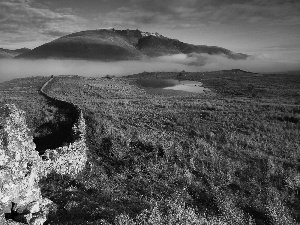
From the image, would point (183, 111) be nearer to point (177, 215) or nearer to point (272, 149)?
point (272, 149)

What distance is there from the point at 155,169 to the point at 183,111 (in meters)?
21.0

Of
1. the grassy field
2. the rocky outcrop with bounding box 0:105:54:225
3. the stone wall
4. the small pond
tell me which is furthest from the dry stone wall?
the small pond

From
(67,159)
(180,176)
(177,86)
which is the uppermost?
(67,159)

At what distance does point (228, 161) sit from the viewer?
70.7 feet

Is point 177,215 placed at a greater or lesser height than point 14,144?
lesser

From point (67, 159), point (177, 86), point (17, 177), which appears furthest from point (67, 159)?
point (177, 86)

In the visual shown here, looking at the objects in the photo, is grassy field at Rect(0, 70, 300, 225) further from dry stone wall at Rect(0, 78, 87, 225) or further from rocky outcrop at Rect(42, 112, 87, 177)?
dry stone wall at Rect(0, 78, 87, 225)

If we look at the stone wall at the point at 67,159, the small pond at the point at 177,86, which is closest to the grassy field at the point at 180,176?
the stone wall at the point at 67,159

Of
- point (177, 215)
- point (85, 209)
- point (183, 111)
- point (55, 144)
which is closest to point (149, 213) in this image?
point (177, 215)

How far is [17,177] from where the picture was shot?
11234 mm

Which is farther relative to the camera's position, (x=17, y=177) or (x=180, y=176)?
(x=180, y=176)

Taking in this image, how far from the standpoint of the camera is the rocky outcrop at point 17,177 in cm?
1074

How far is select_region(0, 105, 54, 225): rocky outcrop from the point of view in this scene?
1074 centimetres

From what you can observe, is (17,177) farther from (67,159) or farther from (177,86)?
Answer: (177,86)
